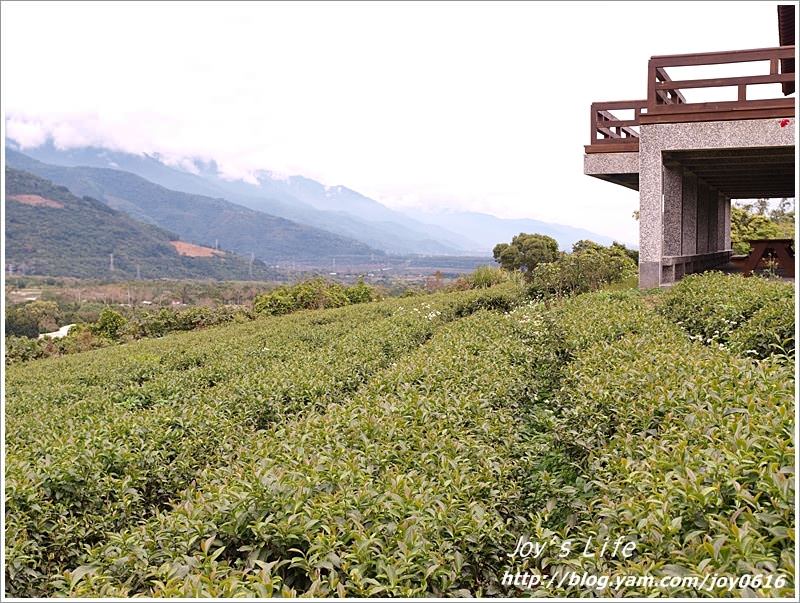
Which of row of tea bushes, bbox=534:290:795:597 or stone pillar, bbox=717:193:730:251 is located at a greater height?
stone pillar, bbox=717:193:730:251

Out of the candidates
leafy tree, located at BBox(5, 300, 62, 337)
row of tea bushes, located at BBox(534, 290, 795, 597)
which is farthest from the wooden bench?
leafy tree, located at BBox(5, 300, 62, 337)

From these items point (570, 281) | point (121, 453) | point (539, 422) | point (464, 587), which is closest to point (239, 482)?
point (464, 587)

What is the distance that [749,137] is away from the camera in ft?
33.6

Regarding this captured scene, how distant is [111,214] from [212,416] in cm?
9058

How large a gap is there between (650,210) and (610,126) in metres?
2.23

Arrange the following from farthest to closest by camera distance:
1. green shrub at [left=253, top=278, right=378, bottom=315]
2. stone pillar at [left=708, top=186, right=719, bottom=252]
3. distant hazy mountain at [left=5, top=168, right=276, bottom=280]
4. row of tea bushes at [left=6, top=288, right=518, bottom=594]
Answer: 1. distant hazy mountain at [left=5, top=168, right=276, bottom=280]
2. green shrub at [left=253, top=278, right=378, bottom=315]
3. stone pillar at [left=708, top=186, right=719, bottom=252]
4. row of tea bushes at [left=6, top=288, right=518, bottom=594]

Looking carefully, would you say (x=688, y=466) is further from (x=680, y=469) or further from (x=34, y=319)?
(x=34, y=319)

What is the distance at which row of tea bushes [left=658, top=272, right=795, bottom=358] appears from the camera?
577 cm

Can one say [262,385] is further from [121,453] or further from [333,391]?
[121,453]

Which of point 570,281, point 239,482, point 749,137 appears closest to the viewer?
point 239,482

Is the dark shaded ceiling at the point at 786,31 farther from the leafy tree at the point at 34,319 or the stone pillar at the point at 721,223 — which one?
the leafy tree at the point at 34,319

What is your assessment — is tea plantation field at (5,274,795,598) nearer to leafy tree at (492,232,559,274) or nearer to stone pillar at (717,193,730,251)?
stone pillar at (717,193,730,251)

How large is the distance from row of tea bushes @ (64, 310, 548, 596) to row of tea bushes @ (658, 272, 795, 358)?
8.15 feet

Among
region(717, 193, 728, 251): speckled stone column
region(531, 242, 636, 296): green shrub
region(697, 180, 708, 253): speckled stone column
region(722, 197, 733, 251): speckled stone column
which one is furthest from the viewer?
region(722, 197, 733, 251): speckled stone column
